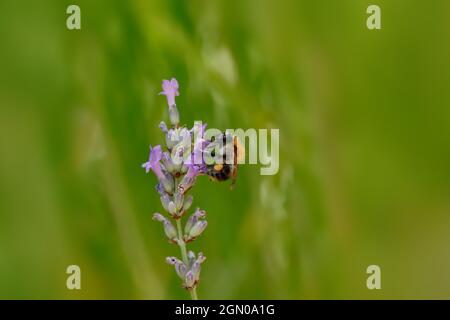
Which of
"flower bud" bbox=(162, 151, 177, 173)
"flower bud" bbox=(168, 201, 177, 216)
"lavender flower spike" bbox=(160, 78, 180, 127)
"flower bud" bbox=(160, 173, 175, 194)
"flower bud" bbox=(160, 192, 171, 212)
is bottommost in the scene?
"flower bud" bbox=(168, 201, 177, 216)

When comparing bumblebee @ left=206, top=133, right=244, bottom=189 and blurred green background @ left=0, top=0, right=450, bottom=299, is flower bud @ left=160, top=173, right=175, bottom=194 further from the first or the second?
blurred green background @ left=0, top=0, right=450, bottom=299

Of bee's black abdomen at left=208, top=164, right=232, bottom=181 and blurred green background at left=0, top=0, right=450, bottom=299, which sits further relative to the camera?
blurred green background at left=0, top=0, right=450, bottom=299

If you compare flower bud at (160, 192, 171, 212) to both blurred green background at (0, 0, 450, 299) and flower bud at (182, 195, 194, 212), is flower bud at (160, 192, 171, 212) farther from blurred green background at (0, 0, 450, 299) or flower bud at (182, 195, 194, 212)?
blurred green background at (0, 0, 450, 299)

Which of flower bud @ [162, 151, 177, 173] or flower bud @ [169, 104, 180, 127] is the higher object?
flower bud @ [169, 104, 180, 127]

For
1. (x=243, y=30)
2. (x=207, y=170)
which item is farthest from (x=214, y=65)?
(x=207, y=170)

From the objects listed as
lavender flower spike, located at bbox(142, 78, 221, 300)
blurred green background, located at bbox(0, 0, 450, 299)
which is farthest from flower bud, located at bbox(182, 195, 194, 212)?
blurred green background, located at bbox(0, 0, 450, 299)

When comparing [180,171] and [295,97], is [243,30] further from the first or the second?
[180,171]

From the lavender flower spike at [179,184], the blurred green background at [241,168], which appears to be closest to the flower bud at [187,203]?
the lavender flower spike at [179,184]

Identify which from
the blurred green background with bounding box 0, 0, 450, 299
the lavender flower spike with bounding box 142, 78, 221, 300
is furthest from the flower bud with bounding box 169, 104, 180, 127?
the blurred green background with bounding box 0, 0, 450, 299
